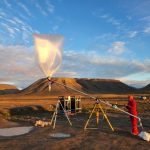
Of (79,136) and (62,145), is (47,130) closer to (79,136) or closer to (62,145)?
(79,136)

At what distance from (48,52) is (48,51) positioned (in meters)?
0.04

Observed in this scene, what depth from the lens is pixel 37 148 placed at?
38.9 ft

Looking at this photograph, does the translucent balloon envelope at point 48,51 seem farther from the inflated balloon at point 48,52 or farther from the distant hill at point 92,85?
the distant hill at point 92,85

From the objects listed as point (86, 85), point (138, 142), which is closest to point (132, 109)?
point (138, 142)

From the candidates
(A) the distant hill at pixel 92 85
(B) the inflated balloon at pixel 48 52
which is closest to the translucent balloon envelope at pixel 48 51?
(B) the inflated balloon at pixel 48 52

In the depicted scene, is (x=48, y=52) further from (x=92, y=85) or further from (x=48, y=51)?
(x=92, y=85)

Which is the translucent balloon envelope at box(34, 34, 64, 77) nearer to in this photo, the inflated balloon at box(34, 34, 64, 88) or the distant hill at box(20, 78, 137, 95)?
the inflated balloon at box(34, 34, 64, 88)

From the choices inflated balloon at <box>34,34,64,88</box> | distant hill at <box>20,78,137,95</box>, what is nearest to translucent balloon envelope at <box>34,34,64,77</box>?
inflated balloon at <box>34,34,64,88</box>

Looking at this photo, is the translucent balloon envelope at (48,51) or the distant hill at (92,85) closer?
the translucent balloon envelope at (48,51)

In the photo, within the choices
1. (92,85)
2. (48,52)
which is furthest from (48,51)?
(92,85)

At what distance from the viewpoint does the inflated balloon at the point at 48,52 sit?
13.5 metres

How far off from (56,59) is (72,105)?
1642 centimetres

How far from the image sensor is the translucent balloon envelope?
44.1 ft

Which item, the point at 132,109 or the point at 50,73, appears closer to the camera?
the point at 50,73
